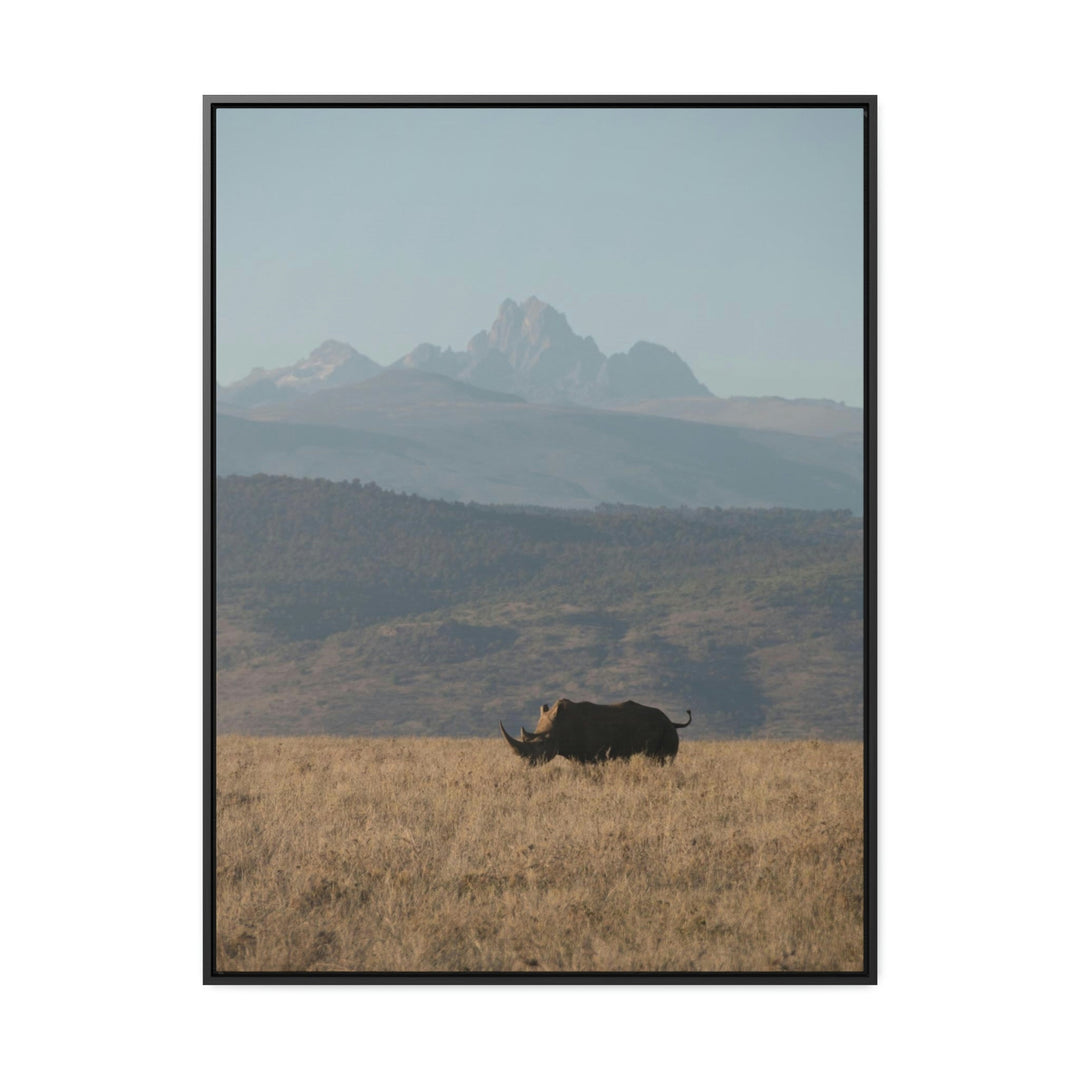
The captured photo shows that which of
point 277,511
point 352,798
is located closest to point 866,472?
point 352,798

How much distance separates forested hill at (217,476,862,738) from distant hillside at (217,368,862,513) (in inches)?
21.7

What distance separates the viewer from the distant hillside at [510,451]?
1316cm

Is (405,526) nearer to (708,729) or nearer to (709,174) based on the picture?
(708,729)

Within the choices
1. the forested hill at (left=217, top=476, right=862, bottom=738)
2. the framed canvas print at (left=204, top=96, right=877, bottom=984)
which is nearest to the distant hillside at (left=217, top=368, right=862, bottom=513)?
the framed canvas print at (left=204, top=96, right=877, bottom=984)

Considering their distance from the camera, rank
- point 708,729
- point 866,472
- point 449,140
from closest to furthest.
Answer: point 866,472 → point 449,140 → point 708,729

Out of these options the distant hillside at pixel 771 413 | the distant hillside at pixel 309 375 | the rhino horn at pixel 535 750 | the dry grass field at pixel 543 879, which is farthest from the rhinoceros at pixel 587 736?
the distant hillside at pixel 309 375

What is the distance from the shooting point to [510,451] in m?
20.2

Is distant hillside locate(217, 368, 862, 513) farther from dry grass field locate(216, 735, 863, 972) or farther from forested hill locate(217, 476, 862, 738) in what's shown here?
dry grass field locate(216, 735, 863, 972)

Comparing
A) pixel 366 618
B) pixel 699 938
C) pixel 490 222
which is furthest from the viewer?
pixel 366 618

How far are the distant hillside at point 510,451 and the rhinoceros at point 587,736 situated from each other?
2.56 m

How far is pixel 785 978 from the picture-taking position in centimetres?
625

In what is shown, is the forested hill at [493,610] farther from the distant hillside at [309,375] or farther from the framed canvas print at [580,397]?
the distant hillside at [309,375]

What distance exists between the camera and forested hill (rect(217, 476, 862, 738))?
57.3 ft
